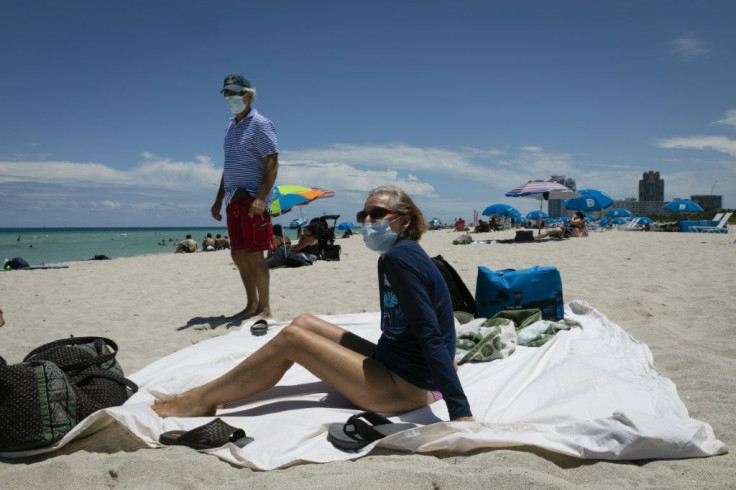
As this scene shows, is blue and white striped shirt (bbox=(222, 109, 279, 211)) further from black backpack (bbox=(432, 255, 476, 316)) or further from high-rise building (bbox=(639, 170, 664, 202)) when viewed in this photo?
high-rise building (bbox=(639, 170, 664, 202))

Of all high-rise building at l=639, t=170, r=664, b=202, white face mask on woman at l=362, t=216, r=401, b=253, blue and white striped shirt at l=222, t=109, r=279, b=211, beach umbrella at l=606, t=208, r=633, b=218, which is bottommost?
white face mask on woman at l=362, t=216, r=401, b=253

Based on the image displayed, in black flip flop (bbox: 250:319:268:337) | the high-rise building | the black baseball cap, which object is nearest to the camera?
black flip flop (bbox: 250:319:268:337)

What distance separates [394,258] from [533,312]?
2.14m

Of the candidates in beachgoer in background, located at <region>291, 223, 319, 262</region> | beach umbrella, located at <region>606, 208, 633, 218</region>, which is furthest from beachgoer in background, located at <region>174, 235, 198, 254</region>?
beach umbrella, located at <region>606, 208, 633, 218</region>

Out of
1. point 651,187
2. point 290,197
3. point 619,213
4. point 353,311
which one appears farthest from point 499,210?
point 651,187

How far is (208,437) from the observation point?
2.17 m

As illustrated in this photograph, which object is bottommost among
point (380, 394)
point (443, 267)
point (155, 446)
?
point (155, 446)

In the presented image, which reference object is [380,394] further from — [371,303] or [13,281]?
[13,281]

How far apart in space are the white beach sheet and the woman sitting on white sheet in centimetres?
12

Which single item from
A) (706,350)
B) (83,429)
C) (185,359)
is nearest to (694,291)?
(706,350)

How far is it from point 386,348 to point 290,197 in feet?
33.2

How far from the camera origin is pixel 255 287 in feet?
16.8

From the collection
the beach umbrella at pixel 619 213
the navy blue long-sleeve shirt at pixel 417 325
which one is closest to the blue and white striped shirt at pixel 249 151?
the navy blue long-sleeve shirt at pixel 417 325

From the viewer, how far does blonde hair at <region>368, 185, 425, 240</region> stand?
8.07 feet
